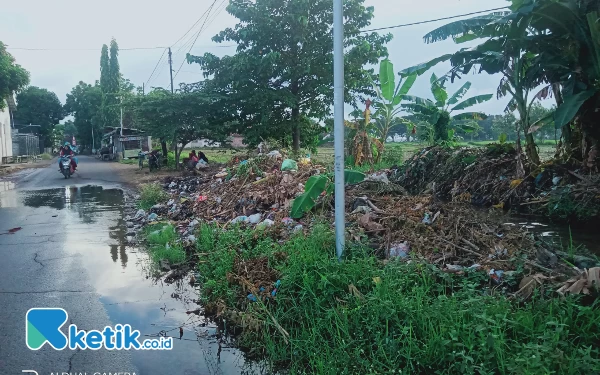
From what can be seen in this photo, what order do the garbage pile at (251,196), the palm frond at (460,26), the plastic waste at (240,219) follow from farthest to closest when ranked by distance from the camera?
the palm frond at (460,26), the garbage pile at (251,196), the plastic waste at (240,219)

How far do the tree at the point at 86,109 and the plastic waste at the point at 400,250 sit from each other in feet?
187

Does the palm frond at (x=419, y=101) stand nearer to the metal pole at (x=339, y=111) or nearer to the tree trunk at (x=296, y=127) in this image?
the tree trunk at (x=296, y=127)

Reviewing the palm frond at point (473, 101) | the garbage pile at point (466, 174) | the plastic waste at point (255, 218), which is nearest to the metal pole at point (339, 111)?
the plastic waste at point (255, 218)

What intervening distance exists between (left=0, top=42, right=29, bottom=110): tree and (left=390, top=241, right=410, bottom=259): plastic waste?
71.5 ft

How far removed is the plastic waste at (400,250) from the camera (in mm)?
4613

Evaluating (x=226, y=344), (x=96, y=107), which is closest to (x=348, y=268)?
(x=226, y=344)

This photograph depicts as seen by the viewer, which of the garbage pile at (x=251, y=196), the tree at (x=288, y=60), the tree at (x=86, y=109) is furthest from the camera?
the tree at (x=86, y=109)

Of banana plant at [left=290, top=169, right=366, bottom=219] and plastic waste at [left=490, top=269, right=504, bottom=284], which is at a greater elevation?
banana plant at [left=290, top=169, right=366, bottom=219]

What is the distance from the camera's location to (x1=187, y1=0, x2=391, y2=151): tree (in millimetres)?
15875

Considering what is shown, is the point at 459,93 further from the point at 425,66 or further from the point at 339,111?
the point at 339,111

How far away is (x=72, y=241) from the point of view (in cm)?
726

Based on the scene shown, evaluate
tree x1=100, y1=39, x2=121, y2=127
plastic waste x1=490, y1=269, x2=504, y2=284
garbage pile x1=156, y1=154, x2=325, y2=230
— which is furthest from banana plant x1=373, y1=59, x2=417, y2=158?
tree x1=100, y1=39, x2=121, y2=127

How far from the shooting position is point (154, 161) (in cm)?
2131

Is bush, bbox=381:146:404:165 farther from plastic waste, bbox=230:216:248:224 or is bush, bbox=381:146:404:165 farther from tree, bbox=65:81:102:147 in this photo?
tree, bbox=65:81:102:147
